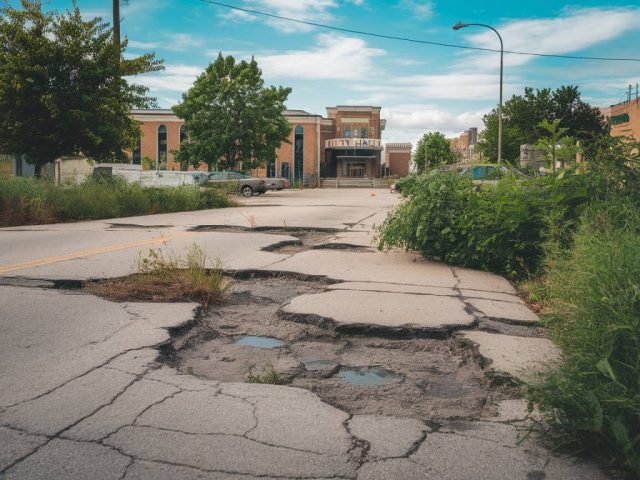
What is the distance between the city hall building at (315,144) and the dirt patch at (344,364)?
62.2 metres

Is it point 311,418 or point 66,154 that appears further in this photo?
point 66,154

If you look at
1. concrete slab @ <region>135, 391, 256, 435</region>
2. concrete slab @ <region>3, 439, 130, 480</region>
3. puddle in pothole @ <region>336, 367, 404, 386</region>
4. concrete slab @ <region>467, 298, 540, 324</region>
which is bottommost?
puddle in pothole @ <region>336, 367, 404, 386</region>

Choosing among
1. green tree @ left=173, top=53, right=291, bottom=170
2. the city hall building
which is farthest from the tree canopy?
the city hall building

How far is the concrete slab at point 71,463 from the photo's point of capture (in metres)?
2.52

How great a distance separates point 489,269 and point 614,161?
6.40 feet

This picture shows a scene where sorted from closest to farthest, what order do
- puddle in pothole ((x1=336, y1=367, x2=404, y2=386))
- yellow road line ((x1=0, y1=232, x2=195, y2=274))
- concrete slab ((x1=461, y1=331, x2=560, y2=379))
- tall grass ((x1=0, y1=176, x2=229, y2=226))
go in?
puddle in pothole ((x1=336, y1=367, x2=404, y2=386))
concrete slab ((x1=461, y1=331, x2=560, y2=379))
yellow road line ((x1=0, y1=232, x2=195, y2=274))
tall grass ((x1=0, y1=176, x2=229, y2=226))

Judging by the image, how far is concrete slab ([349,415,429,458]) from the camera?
2803mm

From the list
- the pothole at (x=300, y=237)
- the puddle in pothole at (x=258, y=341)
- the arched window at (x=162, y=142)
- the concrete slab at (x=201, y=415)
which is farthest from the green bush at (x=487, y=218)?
the arched window at (x=162, y=142)

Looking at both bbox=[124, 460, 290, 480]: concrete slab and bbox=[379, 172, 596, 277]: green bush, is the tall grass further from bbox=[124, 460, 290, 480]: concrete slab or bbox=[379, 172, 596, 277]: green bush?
bbox=[124, 460, 290, 480]: concrete slab

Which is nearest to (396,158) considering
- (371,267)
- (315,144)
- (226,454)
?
(315,144)

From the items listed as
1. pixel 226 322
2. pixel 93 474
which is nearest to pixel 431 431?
pixel 93 474

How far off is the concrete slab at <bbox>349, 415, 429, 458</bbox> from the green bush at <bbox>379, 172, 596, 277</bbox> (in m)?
3.97

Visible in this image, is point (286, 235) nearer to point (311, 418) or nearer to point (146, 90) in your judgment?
point (311, 418)

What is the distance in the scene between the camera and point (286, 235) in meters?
11.7
